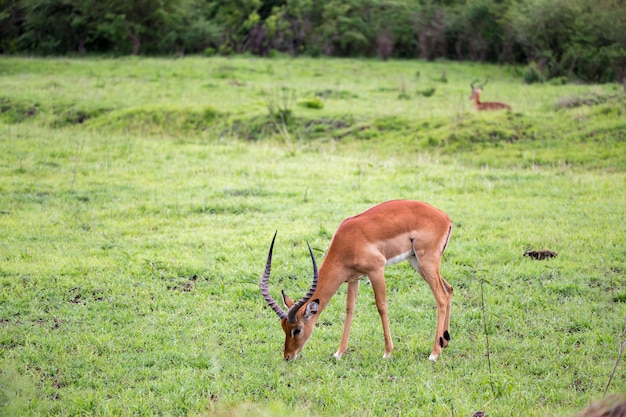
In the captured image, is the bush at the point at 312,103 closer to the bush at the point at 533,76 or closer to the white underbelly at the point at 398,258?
the bush at the point at 533,76

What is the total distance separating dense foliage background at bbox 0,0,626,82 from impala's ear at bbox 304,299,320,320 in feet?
84.6

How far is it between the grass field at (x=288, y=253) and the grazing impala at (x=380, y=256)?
29 centimetres

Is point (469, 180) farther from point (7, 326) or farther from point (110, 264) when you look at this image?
point (7, 326)

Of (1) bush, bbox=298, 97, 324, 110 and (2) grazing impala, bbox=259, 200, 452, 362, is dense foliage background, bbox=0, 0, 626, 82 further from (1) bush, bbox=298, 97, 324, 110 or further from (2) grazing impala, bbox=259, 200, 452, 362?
(2) grazing impala, bbox=259, 200, 452, 362

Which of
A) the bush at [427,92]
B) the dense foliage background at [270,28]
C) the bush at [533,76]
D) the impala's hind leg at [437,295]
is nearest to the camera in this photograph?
the impala's hind leg at [437,295]

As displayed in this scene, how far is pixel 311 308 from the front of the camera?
5.18 m

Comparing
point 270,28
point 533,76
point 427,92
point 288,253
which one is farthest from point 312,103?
point 270,28

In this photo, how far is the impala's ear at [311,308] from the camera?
5.15m

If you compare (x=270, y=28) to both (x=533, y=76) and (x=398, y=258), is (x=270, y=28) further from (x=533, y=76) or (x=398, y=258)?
(x=398, y=258)

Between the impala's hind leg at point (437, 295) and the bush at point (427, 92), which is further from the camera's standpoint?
the bush at point (427, 92)

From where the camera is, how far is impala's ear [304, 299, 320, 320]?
16.9 ft

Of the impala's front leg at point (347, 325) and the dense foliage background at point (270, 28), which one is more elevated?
the impala's front leg at point (347, 325)

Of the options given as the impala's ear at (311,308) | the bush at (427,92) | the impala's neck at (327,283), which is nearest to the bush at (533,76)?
the bush at (427,92)

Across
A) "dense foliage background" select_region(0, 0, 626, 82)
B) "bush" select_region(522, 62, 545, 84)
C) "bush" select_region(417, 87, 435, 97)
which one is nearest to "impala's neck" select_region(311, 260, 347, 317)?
"bush" select_region(417, 87, 435, 97)
